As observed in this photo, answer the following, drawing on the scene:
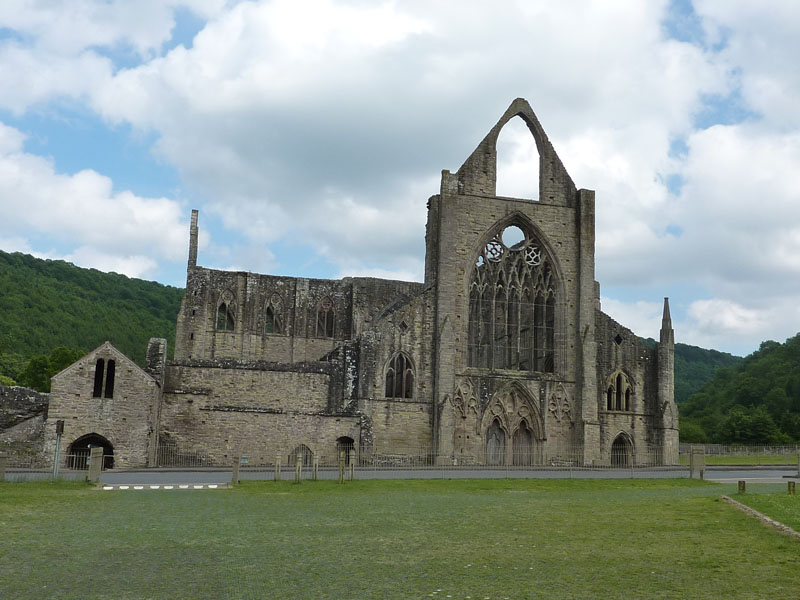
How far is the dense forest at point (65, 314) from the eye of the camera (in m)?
75.3

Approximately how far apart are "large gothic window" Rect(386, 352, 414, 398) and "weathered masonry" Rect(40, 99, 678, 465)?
0.19ft

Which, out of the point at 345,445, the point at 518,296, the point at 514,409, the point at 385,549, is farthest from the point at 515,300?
the point at 385,549

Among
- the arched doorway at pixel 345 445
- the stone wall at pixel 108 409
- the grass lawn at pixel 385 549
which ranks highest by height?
the stone wall at pixel 108 409

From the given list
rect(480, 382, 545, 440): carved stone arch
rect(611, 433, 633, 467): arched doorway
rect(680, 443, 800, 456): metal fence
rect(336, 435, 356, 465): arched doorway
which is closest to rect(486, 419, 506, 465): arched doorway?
→ rect(480, 382, 545, 440): carved stone arch

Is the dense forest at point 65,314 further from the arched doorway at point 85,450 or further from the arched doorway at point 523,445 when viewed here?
the arched doorway at point 523,445

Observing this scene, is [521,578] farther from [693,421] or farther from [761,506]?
[693,421]

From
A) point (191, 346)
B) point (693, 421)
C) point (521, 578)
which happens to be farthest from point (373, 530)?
point (693, 421)

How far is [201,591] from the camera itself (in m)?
9.00

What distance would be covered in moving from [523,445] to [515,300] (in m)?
7.36

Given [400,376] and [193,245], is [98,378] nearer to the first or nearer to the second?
[400,376]

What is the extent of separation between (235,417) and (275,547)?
25916mm

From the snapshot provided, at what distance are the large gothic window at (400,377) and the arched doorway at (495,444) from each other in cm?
455

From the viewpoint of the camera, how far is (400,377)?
4100 centimetres

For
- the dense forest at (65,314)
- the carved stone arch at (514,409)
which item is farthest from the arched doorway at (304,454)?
the dense forest at (65,314)
